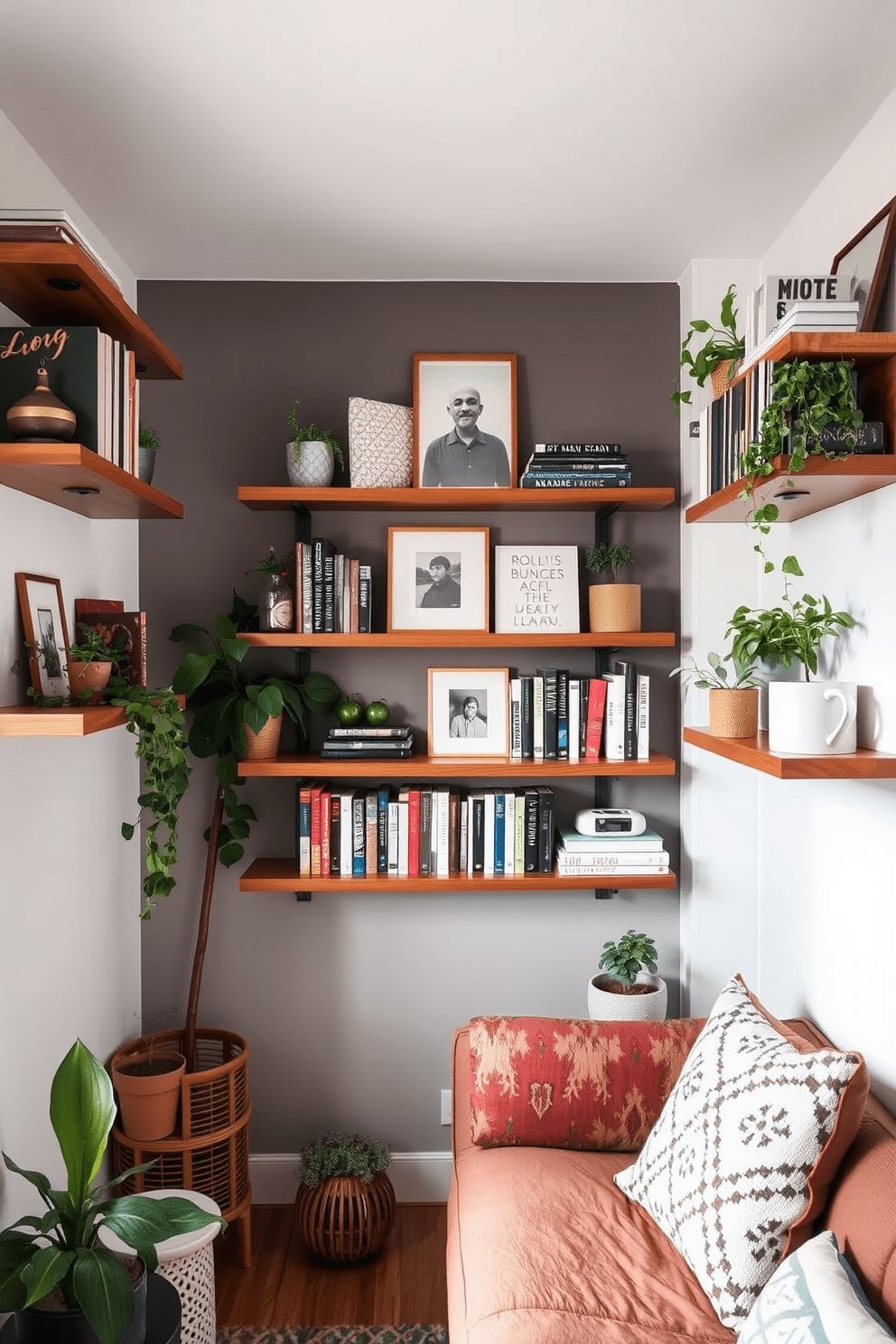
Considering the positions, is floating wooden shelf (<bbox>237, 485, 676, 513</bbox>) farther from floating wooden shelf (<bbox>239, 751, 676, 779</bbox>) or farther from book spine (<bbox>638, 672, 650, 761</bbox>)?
floating wooden shelf (<bbox>239, 751, 676, 779</bbox>)

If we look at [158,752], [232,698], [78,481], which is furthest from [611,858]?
[78,481]

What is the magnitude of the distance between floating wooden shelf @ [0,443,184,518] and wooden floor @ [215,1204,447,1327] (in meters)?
1.94

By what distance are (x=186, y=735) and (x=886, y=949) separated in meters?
1.86

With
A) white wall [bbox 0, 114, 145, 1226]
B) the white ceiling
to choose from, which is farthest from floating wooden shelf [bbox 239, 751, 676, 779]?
the white ceiling

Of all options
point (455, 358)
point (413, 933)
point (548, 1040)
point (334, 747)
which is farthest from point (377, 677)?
point (548, 1040)

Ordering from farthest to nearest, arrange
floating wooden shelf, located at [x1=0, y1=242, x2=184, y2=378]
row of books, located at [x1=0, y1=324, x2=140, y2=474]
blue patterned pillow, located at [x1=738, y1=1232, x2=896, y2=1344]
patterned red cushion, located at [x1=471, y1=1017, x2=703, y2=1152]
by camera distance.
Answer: patterned red cushion, located at [x1=471, y1=1017, x2=703, y2=1152], row of books, located at [x1=0, y1=324, x2=140, y2=474], floating wooden shelf, located at [x1=0, y1=242, x2=184, y2=378], blue patterned pillow, located at [x1=738, y1=1232, x2=896, y2=1344]

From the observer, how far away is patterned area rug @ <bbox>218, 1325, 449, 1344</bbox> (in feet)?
7.38

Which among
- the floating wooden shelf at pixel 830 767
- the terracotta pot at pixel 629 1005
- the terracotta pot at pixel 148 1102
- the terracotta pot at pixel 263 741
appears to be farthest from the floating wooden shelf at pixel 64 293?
the terracotta pot at pixel 629 1005

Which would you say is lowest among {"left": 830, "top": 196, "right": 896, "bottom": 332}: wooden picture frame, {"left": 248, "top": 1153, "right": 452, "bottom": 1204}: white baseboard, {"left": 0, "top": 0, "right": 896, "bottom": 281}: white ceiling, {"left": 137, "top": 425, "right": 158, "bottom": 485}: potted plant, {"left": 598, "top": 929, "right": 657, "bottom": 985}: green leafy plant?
{"left": 248, "top": 1153, "right": 452, "bottom": 1204}: white baseboard

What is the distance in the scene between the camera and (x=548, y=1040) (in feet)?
7.22

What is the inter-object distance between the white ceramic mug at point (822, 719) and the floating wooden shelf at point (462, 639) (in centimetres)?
92

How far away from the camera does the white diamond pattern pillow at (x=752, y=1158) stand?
5.22 ft

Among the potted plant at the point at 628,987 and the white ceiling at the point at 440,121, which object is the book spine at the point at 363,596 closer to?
the white ceiling at the point at 440,121

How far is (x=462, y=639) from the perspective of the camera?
260cm
